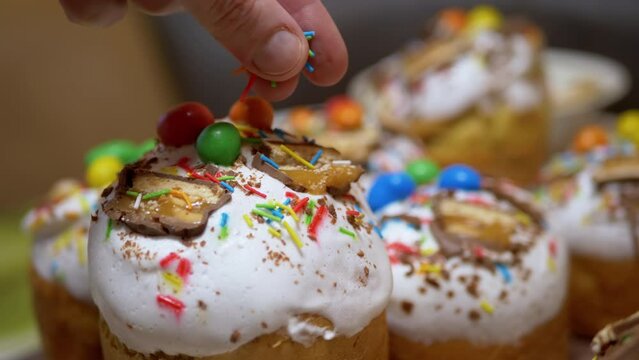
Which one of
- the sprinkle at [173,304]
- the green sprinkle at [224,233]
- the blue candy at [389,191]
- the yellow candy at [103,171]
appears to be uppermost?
the green sprinkle at [224,233]

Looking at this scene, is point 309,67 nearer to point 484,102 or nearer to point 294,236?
point 294,236

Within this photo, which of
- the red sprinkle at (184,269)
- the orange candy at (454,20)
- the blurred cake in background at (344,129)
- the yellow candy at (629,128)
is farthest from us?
the orange candy at (454,20)

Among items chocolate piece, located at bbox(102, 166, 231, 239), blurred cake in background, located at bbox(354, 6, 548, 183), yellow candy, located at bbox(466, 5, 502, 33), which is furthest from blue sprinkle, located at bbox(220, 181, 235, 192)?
yellow candy, located at bbox(466, 5, 502, 33)

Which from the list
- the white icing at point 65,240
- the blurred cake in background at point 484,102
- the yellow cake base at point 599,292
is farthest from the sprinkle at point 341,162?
the blurred cake in background at point 484,102

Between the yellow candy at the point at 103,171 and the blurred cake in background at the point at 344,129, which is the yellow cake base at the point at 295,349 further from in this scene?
the blurred cake in background at the point at 344,129

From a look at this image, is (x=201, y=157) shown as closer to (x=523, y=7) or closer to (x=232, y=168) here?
(x=232, y=168)

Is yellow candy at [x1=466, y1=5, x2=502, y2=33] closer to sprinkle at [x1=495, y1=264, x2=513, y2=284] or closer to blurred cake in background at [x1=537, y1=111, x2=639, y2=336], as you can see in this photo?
blurred cake in background at [x1=537, y1=111, x2=639, y2=336]

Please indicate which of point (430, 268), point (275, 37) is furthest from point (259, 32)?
point (430, 268)
